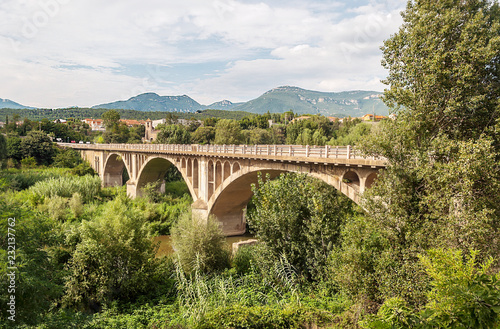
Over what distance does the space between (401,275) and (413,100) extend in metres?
5.68

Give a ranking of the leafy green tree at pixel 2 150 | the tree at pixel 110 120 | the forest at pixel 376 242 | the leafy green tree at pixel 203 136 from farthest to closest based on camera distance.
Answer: the tree at pixel 110 120 < the leafy green tree at pixel 203 136 < the leafy green tree at pixel 2 150 < the forest at pixel 376 242

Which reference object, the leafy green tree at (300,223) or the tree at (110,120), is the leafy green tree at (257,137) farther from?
the leafy green tree at (300,223)

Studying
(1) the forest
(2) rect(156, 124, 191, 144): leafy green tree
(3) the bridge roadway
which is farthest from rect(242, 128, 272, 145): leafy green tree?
(1) the forest

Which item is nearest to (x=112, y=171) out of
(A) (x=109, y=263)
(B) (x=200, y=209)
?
(B) (x=200, y=209)

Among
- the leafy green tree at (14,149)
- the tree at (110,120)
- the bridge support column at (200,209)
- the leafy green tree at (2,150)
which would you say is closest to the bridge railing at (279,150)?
the bridge support column at (200,209)

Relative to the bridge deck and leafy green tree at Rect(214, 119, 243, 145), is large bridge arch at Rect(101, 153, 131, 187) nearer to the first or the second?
leafy green tree at Rect(214, 119, 243, 145)

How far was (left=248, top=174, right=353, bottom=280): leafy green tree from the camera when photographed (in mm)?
15469

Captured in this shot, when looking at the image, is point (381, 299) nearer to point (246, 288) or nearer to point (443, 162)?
point (443, 162)

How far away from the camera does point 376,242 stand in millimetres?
11883

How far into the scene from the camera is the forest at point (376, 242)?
8.20 meters

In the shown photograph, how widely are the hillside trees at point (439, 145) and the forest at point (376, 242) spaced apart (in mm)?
45

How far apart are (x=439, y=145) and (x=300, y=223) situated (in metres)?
7.95

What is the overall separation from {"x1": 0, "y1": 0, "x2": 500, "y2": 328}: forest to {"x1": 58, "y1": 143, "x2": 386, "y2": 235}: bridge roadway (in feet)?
4.90

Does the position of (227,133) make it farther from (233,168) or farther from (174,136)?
(233,168)
